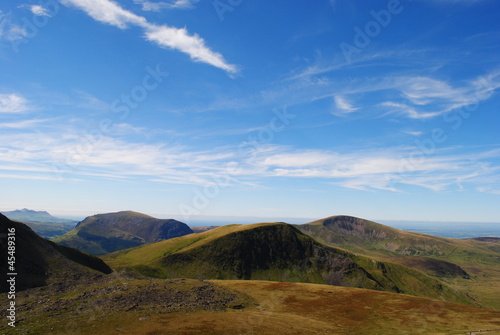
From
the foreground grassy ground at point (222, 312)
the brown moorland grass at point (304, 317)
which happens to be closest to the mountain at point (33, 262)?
the foreground grassy ground at point (222, 312)

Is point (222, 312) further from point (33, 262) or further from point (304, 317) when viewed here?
point (33, 262)

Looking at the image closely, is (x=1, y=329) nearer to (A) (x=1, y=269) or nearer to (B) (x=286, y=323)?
(A) (x=1, y=269)

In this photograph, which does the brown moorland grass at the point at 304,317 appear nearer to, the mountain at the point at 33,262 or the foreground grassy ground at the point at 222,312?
the foreground grassy ground at the point at 222,312

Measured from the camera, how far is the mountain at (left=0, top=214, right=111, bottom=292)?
249 ft

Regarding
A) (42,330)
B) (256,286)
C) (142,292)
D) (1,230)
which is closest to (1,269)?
(1,230)

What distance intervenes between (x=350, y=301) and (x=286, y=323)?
37542 mm

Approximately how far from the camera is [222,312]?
6222 cm

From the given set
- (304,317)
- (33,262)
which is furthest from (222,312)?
(33,262)

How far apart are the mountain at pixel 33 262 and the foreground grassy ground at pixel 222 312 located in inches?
508

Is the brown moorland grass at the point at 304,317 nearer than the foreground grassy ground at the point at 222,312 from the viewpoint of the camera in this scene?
Yes

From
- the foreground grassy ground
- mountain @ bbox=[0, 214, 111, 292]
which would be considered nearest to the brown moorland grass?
the foreground grassy ground

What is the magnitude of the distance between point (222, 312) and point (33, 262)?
6606 centimetres

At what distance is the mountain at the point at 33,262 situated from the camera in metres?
75.8

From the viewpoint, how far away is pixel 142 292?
68750mm
